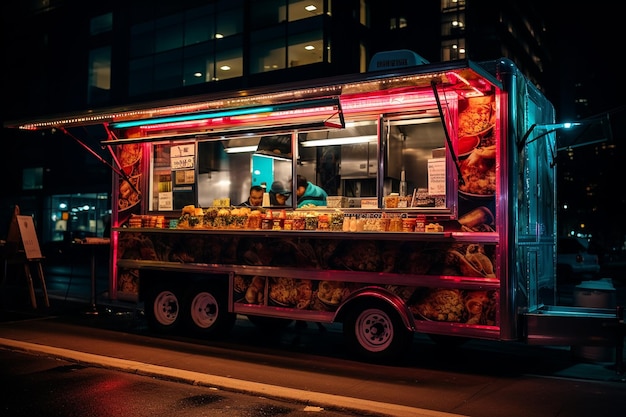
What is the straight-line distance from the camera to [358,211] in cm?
910

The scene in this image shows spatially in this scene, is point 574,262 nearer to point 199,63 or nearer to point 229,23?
point 229,23

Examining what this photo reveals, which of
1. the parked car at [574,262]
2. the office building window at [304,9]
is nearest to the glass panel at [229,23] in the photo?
the office building window at [304,9]

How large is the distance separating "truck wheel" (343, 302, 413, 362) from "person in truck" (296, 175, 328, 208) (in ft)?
6.66

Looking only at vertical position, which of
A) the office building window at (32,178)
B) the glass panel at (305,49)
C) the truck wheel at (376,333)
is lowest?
the truck wheel at (376,333)

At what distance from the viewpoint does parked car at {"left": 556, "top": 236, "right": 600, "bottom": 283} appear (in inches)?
870

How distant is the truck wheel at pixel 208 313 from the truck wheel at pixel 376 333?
7.41 feet

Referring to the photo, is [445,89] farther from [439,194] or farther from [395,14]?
[395,14]

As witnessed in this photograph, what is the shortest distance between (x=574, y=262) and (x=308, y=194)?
50.7 ft

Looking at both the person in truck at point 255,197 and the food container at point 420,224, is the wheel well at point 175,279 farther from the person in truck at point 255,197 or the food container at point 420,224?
the food container at point 420,224

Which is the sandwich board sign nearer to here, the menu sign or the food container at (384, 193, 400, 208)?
the menu sign

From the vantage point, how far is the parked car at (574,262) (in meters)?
22.1

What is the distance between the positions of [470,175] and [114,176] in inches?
256

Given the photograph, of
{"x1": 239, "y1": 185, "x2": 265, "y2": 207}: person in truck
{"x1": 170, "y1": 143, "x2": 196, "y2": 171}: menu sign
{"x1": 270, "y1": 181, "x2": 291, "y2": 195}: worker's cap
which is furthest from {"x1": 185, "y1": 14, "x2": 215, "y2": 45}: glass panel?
{"x1": 270, "y1": 181, "x2": 291, "y2": 195}: worker's cap

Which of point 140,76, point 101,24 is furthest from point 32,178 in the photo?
point 140,76
